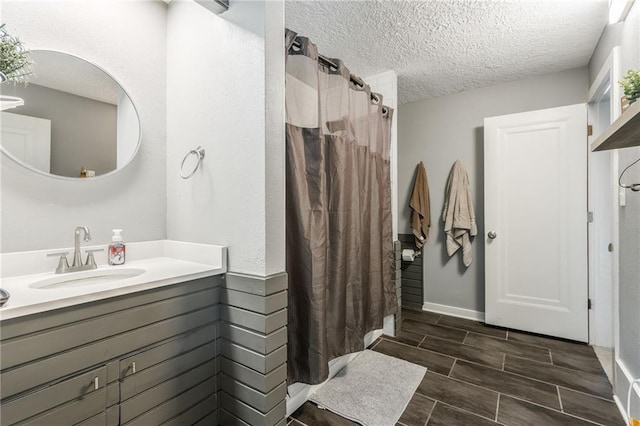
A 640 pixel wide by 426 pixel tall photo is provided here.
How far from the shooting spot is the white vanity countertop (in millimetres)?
902

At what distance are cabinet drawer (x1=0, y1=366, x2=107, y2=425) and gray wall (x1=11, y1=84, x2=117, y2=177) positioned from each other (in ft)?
3.06

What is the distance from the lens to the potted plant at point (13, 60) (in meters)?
1.17

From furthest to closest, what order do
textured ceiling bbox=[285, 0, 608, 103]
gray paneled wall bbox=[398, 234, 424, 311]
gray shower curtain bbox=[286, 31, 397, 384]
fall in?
gray paneled wall bbox=[398, 234, 424, 311] → textured ceiling bbox=[285, 0, 608, 103] → gray shower curtain bbox=[286, 31, 397, 384]

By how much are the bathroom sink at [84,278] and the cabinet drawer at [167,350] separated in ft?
1.29

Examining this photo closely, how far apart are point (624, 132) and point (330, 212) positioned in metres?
1.31

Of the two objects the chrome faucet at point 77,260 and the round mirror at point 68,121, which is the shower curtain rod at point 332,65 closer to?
the round mirror at point 68,121

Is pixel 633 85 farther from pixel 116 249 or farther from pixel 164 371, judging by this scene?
pixel 116 249

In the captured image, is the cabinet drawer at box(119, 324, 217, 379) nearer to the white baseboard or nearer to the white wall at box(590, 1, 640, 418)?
the white wall at box(590, 1, 640, 418)

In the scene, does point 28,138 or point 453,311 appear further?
point 453,311

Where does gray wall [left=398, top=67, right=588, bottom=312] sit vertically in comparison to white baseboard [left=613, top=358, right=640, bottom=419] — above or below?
above

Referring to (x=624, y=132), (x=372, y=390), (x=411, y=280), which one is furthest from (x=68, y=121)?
(x=411, y=280)

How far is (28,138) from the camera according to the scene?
1269mm

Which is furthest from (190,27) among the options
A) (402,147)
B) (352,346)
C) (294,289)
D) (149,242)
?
(402,147)

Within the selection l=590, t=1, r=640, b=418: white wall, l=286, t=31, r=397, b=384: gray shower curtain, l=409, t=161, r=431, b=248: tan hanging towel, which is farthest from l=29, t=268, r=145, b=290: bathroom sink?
l=409, t=161, r=431, b=248: tan hanging towel
